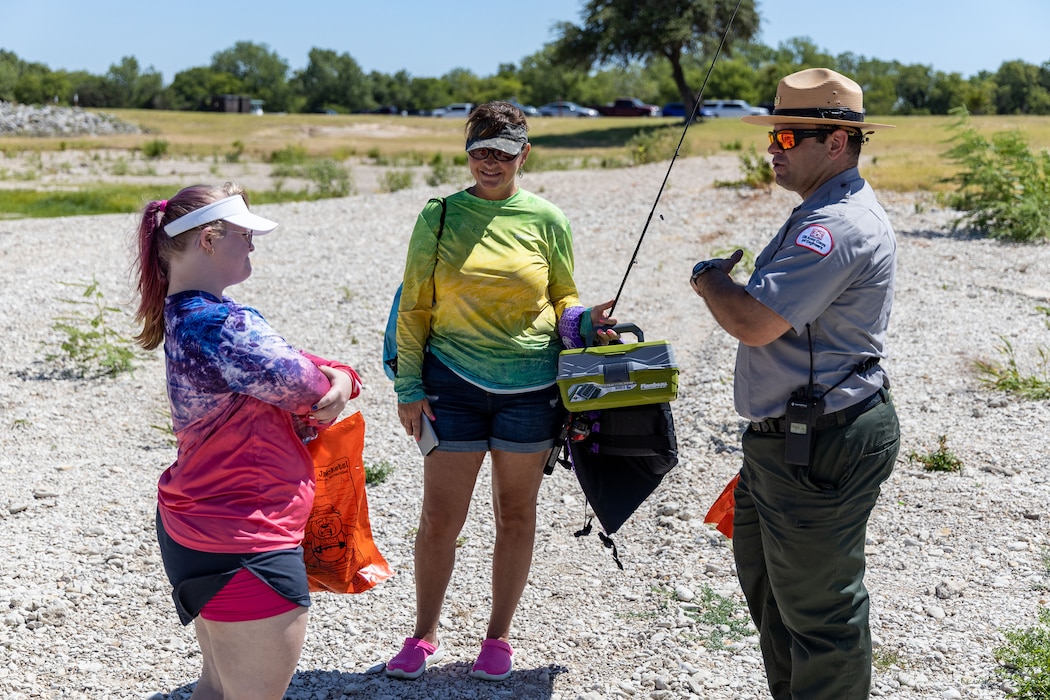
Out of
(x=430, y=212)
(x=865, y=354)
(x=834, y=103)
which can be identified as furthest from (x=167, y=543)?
(x=834, y=103)

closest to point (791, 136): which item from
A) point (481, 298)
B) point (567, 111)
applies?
point (481, 298)

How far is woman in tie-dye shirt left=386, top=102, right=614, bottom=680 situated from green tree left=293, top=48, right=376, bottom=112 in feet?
338

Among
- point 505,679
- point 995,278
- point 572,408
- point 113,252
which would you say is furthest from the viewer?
point 113,252

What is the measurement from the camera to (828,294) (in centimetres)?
268

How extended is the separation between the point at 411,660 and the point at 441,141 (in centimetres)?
4581

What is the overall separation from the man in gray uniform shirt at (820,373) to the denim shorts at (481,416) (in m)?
0.81

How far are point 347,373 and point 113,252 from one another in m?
10.4

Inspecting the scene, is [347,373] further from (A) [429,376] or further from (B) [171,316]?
(A) [429,376]

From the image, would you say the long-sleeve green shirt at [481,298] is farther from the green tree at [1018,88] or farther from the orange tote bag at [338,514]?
the green tree at [1018,88]

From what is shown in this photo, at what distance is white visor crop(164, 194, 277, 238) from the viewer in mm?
2539

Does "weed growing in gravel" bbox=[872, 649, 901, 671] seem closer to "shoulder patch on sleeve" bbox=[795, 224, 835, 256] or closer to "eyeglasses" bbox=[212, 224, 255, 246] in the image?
"shoulder patch on sleeve" bbox=[795, 224, 835, 256]

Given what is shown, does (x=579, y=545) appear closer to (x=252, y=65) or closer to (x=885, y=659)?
(x=885, y=659)

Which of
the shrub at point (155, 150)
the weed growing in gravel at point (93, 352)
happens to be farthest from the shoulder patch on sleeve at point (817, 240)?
the shrub at point (155, 150)

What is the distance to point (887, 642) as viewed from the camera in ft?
12.8
